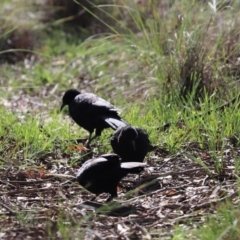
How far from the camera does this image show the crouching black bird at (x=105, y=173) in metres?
4.75

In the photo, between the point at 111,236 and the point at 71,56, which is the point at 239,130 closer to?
the point at 111,236

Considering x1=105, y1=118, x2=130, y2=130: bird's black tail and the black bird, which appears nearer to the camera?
the black bird

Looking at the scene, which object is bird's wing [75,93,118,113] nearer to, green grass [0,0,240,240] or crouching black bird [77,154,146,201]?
green grass [0,0,240,240]

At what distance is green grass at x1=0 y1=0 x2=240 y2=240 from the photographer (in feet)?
16.0

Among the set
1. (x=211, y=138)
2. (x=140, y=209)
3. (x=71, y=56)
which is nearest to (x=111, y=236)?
(x=140, y=209)

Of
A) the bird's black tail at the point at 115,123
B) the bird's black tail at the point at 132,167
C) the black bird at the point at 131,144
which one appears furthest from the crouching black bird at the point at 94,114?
the bird's black tail at the point at 132,167

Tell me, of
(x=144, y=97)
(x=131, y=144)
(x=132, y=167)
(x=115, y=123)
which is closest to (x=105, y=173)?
(x=132, y=167)

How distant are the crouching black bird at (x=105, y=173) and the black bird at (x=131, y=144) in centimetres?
51

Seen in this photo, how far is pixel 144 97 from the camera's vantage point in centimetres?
748

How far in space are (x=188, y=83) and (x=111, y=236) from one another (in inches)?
127

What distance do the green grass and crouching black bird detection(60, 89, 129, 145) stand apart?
0.49 ft

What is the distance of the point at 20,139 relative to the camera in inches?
238

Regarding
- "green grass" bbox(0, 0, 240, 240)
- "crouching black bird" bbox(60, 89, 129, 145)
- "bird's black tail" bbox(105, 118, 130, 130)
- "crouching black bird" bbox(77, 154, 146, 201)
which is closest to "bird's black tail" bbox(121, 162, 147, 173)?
"crouching black bird" bbox(77, 154, 146, 201)

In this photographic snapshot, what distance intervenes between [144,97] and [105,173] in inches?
110
